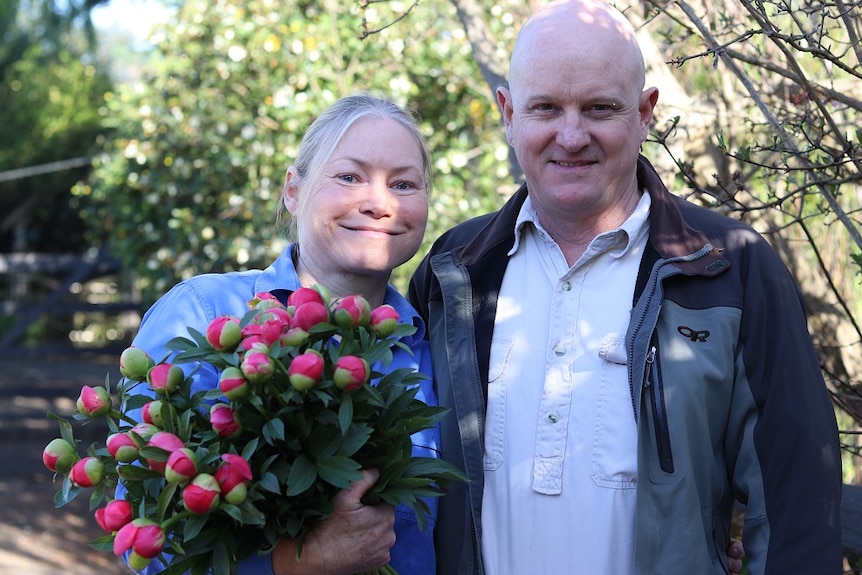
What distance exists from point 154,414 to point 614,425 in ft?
3.65

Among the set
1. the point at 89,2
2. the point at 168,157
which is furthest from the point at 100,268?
the point at 168,157

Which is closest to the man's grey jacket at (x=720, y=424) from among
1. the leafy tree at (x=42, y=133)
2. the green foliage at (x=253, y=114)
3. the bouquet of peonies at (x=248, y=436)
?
the bouquet of peonies at (x=248, y=436)

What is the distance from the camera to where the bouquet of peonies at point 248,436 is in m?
1.91

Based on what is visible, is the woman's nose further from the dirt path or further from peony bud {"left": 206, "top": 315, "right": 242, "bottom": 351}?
the dirt path

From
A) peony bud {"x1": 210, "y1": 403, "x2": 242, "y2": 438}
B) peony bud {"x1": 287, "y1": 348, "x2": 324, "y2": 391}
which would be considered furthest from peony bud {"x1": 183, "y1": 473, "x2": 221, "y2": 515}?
peony bud {"x1": 287, "y1": 348, "x2": 324, "y2": 391}

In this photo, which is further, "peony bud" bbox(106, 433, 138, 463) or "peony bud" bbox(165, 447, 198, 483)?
"peony bud" bbox(106, 433, 138, 463)

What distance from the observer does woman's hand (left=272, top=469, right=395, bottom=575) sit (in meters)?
2.14

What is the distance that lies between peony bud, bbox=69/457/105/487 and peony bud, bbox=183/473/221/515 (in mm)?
248

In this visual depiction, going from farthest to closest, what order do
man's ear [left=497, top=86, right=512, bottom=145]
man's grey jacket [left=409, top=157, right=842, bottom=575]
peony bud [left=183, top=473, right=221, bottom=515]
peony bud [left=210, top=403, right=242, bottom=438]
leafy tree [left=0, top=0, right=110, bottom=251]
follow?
1. leafy tree [left=0, top=0, right=110, bottom=251]
2. man's ear [left=497, top=86, right=512, bottom=145]
3. man's grey jacket [left=409, top=157, right=842, bottom=575]
4. peony bud [left=210, top=403, right=242, bottom=438]
5. peony bud [left=183, top=473, right=221, bottom=515]

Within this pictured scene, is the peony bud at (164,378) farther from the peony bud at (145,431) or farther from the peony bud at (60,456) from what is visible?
the peony bud at (60,456)

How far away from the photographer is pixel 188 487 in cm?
184

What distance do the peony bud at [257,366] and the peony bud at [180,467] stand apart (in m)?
0.18

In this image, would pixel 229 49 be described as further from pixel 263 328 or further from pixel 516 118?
pixel 263 328

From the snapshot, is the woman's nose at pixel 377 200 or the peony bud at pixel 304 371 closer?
the peony bud at pixel 304 371
